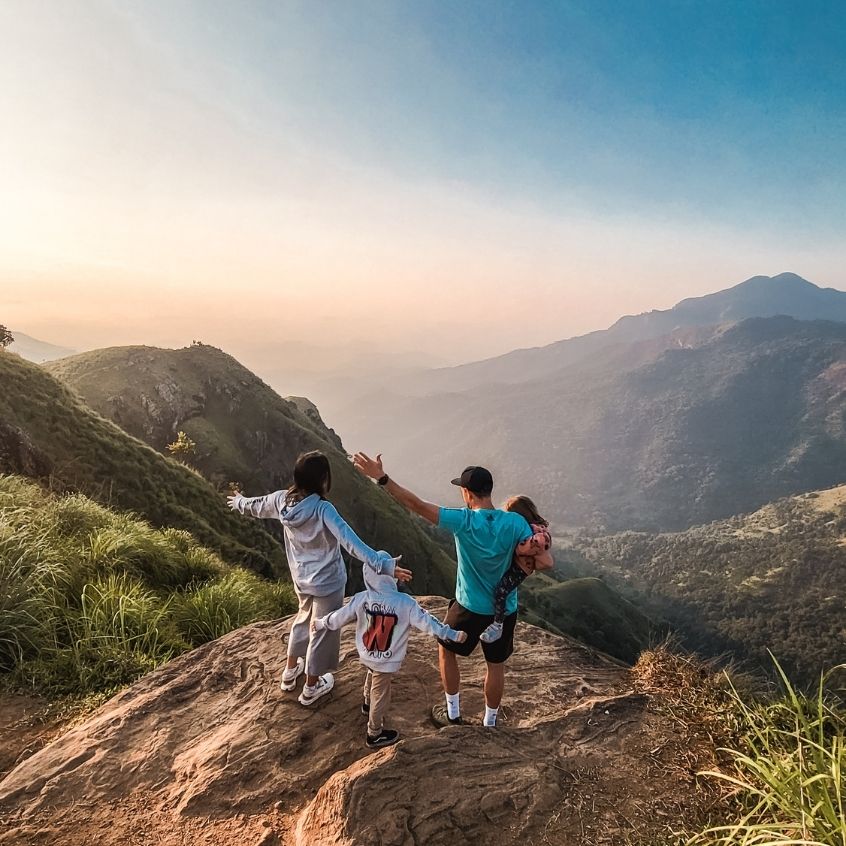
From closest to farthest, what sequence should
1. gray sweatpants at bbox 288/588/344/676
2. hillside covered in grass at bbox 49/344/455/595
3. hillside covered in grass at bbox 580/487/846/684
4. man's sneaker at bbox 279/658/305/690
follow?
gray sweatpants at bbox 288/588/344/676 < man's sneaker at bbox 279/658/305/690 < hillside covered in grass at bbox 49/344/455/595 < hillside covered in grass at bbox 580/487/846/684

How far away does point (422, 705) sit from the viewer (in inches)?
206

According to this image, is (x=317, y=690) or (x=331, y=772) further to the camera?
(x=317, y=690)

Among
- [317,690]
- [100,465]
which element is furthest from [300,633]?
[100,465]

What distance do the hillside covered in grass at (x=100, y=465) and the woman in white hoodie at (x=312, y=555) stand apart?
12.0 m

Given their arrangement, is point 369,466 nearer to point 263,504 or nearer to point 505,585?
point 263,504

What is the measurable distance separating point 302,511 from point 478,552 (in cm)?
173

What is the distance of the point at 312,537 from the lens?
16.1ft

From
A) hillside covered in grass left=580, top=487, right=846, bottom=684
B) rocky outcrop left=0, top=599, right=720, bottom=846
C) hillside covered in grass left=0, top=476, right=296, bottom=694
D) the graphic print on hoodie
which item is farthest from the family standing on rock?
hillside covered in grass left=580, top=487, right=846, bottom=684

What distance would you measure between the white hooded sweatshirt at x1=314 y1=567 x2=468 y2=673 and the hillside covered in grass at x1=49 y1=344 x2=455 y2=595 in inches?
1706

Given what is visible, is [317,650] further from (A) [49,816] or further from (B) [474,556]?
(A) [49,816]

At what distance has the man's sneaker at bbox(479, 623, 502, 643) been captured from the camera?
15.1 feet

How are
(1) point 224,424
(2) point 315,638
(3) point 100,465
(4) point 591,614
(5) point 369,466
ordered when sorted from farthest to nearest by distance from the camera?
(4) point 591,614 → (1) point 224,424 → (3) point 100,465 → (2) point 315,638 → (5) point 369,466

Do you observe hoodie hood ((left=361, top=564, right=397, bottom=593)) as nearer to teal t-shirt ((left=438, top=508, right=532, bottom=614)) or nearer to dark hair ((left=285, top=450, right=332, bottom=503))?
teal t-shirt ((left=438, top=508, right=532, bottom=614))

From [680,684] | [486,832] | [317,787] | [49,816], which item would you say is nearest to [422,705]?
[317,787]
